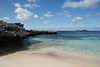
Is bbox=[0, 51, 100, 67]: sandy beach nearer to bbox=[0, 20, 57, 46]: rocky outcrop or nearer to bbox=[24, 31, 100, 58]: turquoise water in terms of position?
bbox=[24, 31, 100, 58]: turquoise water

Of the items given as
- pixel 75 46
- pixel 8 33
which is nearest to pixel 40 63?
pixel 8 33

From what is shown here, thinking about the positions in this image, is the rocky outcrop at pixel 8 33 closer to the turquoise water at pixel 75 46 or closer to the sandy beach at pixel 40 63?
the turquoise water at pixel 75 46

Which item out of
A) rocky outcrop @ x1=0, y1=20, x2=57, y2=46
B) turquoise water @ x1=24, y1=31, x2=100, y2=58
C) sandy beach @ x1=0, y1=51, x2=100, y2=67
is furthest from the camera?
rocky outcrop @ x1=0, y1=20, x2=57, y2=46

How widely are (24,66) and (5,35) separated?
20.4 ft

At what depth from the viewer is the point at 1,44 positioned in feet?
32.6

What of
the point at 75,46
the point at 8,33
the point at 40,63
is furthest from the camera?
the point at 75,46

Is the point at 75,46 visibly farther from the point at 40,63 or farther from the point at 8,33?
the point at 8,33

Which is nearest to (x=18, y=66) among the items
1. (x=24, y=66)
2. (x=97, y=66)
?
(x=24, y=66)

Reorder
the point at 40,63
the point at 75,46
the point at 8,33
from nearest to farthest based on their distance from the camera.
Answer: the point at 40,63 < the point at 8,33 < the point at 75,46

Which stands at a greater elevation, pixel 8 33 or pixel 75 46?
pixel 8 33

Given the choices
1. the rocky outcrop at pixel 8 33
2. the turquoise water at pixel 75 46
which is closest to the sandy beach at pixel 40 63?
the turquoise water at pixel 75 46

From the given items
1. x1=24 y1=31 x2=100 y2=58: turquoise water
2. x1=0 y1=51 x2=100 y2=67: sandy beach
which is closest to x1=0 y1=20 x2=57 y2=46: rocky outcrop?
x1=24 y1=31 x2=100 y2=58: turquoise water

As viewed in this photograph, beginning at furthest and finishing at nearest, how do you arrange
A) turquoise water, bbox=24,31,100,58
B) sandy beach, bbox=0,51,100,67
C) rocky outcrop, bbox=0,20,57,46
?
rocky outcrop, bbox=0,20,57,46, turquoise water, bbox=24,31,100,58, sandy beach, bbox=0,51,100,67

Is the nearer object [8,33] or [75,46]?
[8,33]
